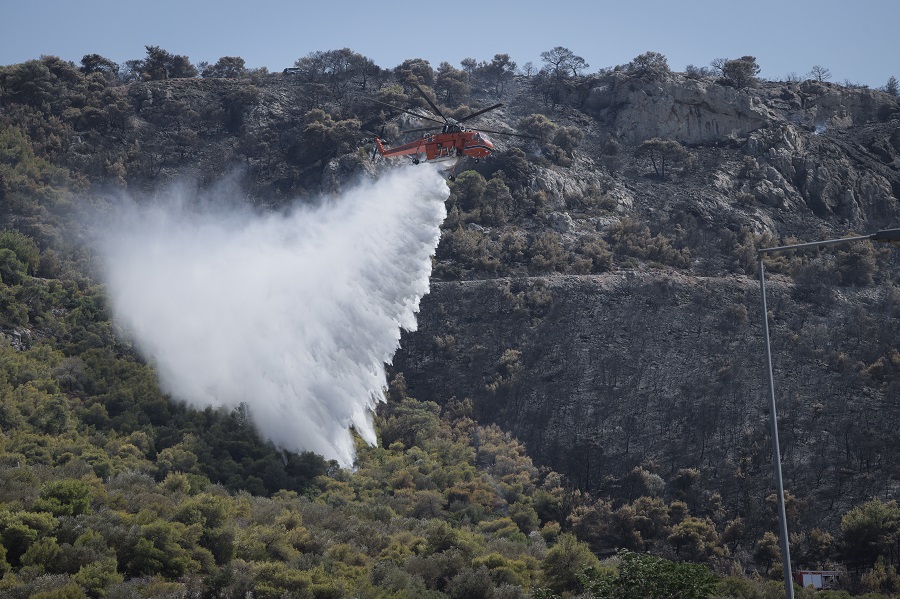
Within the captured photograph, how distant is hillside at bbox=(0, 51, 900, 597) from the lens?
5116 centimetres

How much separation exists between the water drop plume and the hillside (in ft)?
7.51

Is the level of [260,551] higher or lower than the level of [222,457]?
lower

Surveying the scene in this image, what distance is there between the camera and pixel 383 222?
9006 cm

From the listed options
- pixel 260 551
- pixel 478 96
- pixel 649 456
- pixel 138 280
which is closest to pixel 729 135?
pixel 478 96

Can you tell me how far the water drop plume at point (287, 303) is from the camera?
7244 cm

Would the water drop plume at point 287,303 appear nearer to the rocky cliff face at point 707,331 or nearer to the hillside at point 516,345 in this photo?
the hillside at point 516,345

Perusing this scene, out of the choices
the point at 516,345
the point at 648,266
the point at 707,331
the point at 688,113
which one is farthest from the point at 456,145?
the point at 688,113

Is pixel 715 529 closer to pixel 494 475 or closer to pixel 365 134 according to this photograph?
pixel 494 475

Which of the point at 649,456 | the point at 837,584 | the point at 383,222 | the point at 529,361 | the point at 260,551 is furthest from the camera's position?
the point at 383,222

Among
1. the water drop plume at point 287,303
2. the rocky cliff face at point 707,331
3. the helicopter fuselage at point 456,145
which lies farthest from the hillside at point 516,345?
the helicopter fuselage at point 456,145

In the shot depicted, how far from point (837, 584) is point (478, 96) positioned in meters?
93.0

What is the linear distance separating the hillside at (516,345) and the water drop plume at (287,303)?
2.29 m

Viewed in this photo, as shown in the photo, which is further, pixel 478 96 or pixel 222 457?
pixel 478 96

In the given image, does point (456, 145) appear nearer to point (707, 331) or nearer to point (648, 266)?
point (707, 331)
